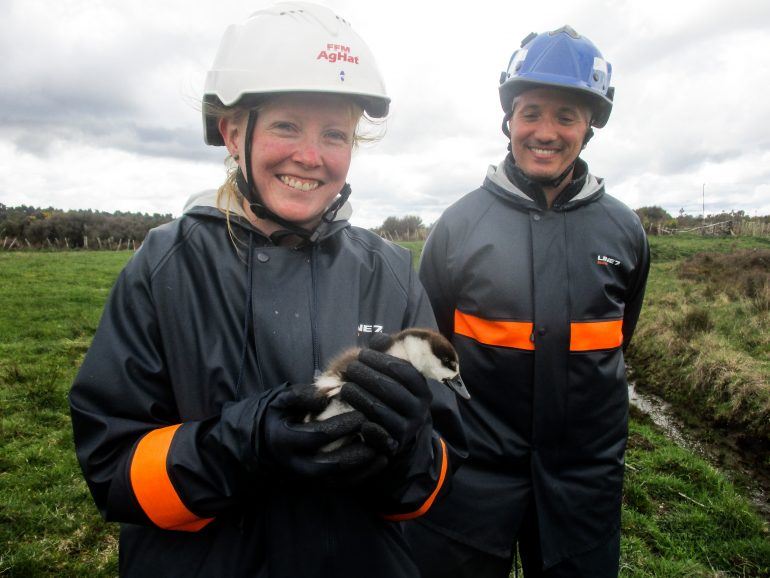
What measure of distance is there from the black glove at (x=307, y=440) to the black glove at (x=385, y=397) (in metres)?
0.06

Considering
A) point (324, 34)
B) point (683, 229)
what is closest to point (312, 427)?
point (324, 34)

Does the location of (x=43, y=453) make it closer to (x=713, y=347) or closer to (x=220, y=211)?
(x=220, y=211)

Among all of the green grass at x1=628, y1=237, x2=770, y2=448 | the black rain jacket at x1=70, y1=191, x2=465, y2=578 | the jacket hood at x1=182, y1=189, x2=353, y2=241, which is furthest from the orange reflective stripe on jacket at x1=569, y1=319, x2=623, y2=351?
the green grass at x1=628, y1=237, x2=770, y2=448

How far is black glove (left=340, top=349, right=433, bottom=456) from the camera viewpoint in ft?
6.32

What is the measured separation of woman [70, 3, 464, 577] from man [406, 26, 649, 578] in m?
0.98

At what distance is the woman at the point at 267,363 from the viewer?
74.1 inches

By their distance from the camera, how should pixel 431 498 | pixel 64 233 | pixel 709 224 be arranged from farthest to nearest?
1. pixel 64 233
2. pixel 709 224
3. pixel 431 498

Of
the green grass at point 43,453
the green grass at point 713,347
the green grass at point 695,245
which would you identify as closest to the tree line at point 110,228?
the green grass at point 695,245

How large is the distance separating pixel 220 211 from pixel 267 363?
0.74 m

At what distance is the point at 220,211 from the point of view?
2285 mm

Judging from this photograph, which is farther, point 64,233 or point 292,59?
point 64,233

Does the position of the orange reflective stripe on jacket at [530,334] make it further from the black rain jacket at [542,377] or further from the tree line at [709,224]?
the tree line at [709,224]

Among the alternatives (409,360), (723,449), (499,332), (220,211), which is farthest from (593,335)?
(723,449)

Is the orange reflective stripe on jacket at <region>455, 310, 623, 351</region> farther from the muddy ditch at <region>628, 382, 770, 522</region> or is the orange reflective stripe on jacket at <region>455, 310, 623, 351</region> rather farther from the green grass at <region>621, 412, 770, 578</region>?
the muddy ditch at <region>628, 382, 770, 522</region>
